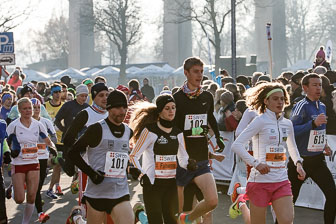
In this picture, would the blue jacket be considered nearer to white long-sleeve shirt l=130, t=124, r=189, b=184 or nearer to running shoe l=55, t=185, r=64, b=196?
white long-sleeve shirt l=130, t=124, r=189, b=184

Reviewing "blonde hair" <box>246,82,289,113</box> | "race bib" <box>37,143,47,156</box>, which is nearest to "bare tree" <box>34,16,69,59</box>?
"race bib" <box>37,143,47,156</box>

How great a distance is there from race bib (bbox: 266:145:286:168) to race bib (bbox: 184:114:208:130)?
52.2 inches

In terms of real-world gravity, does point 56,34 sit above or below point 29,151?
above

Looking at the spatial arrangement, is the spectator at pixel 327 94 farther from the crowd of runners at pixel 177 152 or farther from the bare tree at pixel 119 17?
the bare tree at pixel 119 17

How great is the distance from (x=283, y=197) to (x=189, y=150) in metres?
1.54

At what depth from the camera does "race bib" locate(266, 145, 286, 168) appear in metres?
7.12

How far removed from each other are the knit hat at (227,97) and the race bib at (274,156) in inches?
220

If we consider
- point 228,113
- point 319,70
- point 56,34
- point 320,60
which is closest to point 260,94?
point 228,113

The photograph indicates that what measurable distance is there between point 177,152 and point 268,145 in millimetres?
1113

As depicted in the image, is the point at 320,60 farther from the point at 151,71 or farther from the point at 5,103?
the point at 151,71

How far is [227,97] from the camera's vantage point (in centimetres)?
1276

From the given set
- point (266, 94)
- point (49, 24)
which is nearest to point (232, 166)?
point (266, 94)

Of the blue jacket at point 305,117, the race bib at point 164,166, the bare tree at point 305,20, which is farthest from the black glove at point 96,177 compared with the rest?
the bare tree at point 305,20

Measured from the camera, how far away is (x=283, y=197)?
23.1 ft
